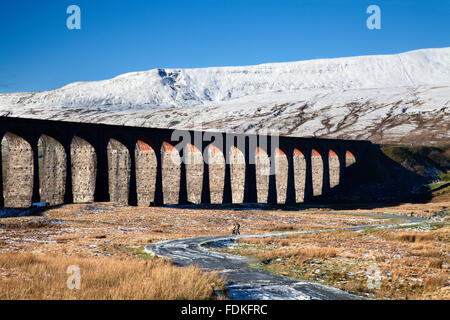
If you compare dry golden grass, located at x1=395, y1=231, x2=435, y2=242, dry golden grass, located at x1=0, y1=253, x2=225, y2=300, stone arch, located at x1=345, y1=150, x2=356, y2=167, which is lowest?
dry golden grass, located at x1=395, y1=231, x2=435, y2=242

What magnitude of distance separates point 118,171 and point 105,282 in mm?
41454

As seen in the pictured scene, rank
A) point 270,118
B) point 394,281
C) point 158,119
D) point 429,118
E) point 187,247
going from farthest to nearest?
point 158,119, point 270,118, point 429,118, point 187,247, point 394,281

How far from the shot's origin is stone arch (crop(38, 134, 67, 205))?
1732 inches

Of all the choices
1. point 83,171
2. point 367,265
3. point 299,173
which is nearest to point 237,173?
point 299,173

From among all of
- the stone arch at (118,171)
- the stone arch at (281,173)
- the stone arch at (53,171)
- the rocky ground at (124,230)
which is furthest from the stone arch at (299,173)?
the stone arch at (53,171)

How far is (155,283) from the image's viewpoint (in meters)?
9.23

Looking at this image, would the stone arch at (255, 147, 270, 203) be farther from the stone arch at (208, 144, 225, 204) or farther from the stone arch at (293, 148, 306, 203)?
the stone arch at (293, 148, 306, 203)

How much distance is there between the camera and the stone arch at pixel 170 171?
178 ft

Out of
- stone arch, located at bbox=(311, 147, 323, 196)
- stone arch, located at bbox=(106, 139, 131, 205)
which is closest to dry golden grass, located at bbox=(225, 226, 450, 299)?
stone arch, located at bbox=(106, 139, 131, 205)

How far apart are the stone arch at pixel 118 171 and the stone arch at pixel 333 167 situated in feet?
136

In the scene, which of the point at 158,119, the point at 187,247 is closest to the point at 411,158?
the point at 187,247

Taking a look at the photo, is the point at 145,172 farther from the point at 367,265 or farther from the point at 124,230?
the point at 367,265

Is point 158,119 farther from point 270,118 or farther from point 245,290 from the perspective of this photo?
point 245,290
